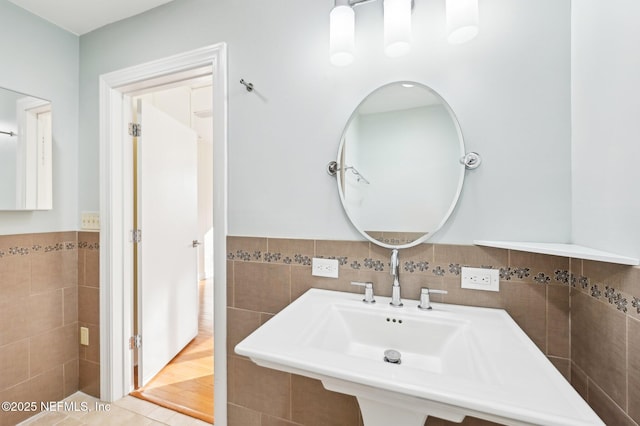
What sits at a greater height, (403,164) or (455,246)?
(403,164)

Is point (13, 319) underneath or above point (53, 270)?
underneath

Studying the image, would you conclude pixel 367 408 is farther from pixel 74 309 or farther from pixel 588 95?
pixel 74 309

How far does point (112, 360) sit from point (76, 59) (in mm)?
2011

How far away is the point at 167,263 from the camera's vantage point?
208 centimetres

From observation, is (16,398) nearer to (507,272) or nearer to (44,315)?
(44,315)

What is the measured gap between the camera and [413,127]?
112 centimetres

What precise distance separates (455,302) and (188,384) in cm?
188

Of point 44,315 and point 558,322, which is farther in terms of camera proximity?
point 44,315

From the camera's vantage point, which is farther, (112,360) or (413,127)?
(112,360)

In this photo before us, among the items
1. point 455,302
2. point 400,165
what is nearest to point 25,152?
point 400,165

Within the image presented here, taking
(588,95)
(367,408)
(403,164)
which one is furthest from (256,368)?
(588,95)

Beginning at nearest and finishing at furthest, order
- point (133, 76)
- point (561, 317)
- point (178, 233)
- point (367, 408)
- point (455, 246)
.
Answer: point (367, 408) < point (561, 317) < point (455, 246) < point (133, 76) < point (178, 233)

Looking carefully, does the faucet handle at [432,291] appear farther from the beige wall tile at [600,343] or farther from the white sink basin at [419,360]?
the beige wall tile at [600,343]

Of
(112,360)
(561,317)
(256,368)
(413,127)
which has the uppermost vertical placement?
(413,127)
